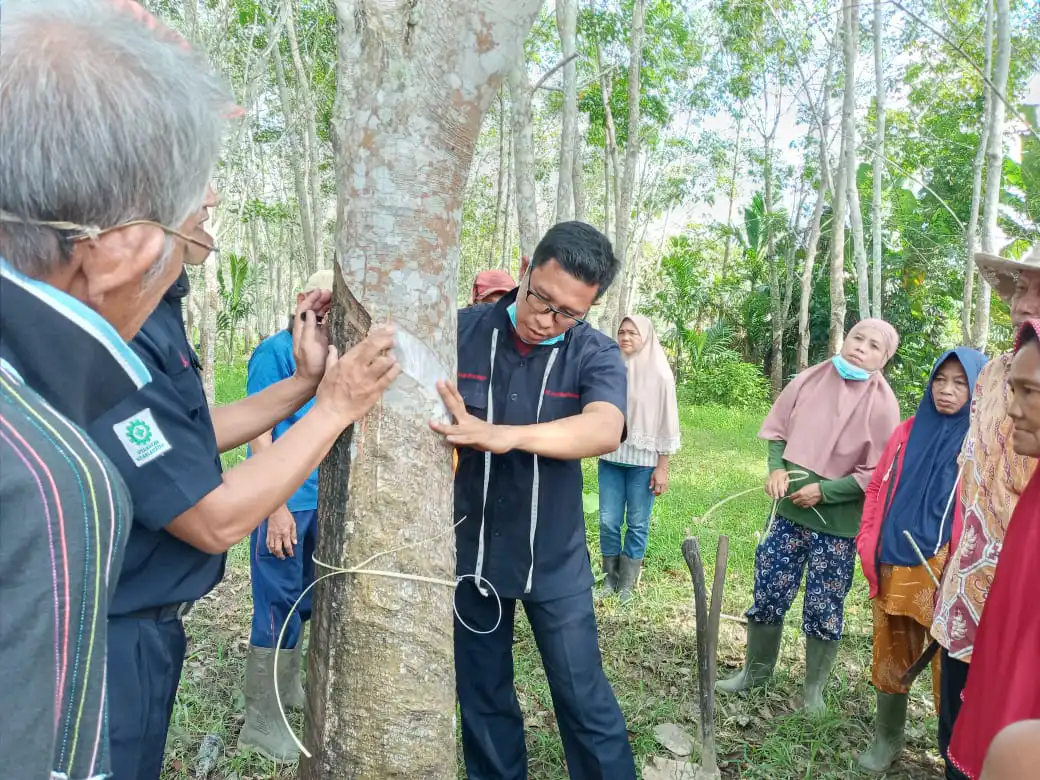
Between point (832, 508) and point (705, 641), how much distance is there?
1360mm

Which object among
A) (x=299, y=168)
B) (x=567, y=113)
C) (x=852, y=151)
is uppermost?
(x=567, y=113)

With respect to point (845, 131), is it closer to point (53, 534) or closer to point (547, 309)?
point (547, 309)

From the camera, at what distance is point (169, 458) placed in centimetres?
127

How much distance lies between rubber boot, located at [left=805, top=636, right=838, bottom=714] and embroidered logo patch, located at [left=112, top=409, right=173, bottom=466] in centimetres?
307

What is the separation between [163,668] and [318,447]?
0.54 metres

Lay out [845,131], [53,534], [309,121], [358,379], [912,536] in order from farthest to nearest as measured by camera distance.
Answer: [309,121]
[845,131]
[912,536]
[358,379]
[53,534]

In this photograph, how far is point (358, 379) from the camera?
1.48 metres

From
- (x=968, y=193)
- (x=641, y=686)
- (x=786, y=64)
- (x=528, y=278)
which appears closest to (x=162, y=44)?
(x=528, y=278)

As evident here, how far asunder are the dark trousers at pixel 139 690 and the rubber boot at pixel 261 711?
4.66ft

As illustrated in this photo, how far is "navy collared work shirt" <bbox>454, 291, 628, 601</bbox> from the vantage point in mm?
2289

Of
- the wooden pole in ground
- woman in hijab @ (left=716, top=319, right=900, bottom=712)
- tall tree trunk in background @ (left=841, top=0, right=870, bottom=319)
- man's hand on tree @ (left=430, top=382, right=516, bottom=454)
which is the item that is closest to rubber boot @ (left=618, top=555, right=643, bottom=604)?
woman in hijab @ (left=716, top=319, right=900, bottom=712)

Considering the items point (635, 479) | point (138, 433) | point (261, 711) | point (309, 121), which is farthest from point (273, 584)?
point (309, 121)

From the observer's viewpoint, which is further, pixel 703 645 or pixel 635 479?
pixel 635 479

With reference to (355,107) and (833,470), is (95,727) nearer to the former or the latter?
(355,107)
